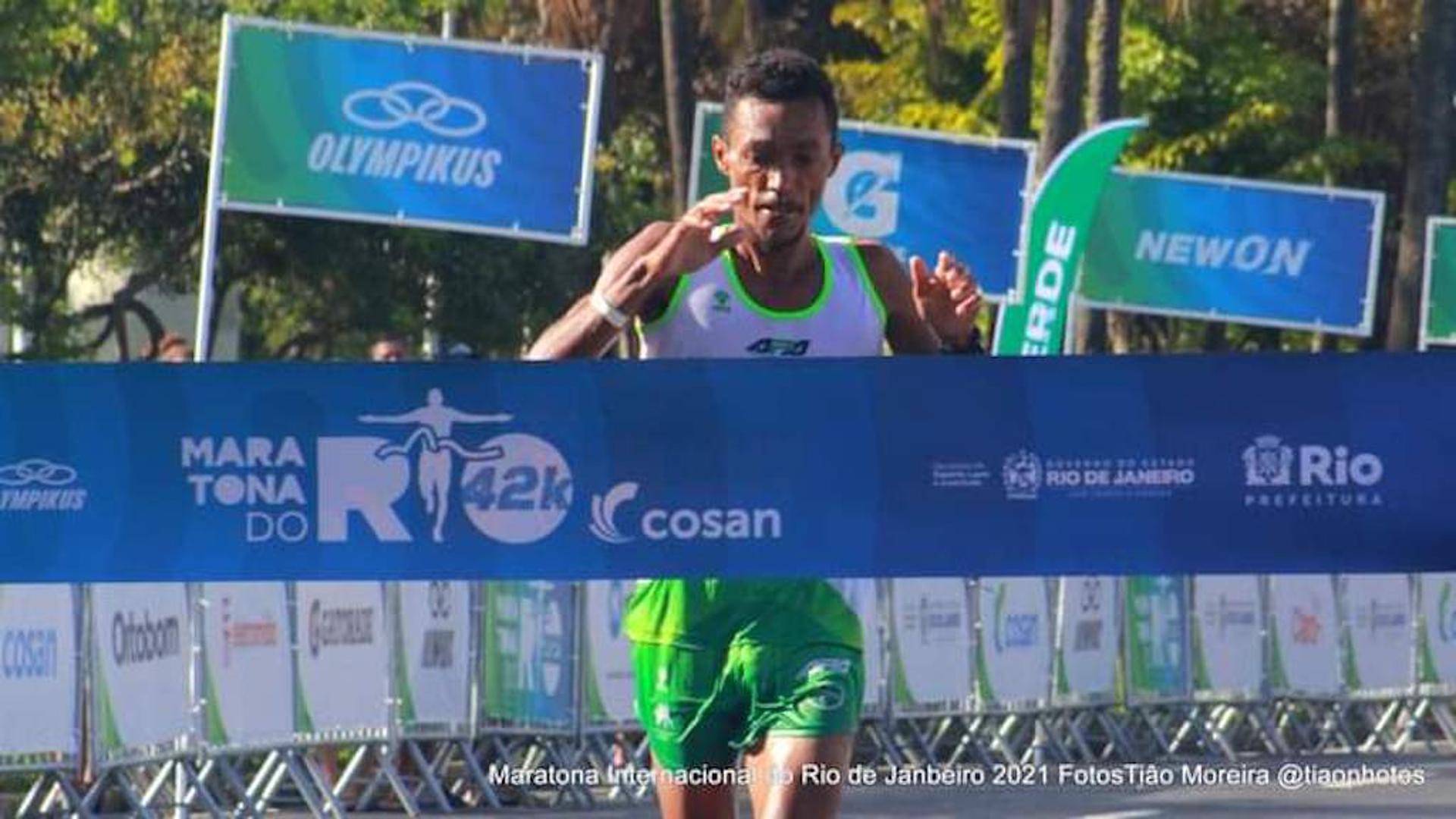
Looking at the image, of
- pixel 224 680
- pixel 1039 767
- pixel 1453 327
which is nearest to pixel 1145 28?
pixel 1453 327

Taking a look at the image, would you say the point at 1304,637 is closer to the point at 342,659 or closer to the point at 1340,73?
the point at 342,659

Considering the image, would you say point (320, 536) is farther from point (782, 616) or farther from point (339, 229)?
point (339, 229)

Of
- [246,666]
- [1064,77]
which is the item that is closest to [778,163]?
[246,666]

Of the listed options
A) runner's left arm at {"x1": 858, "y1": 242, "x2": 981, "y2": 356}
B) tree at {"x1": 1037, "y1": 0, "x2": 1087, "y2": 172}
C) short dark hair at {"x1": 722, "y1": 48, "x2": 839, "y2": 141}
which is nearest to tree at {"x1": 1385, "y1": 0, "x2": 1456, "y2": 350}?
tree at {"x1": 1037, "y1": 0, "x2": 1087, "y2": 172}

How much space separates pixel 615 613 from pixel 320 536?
848 centimetres

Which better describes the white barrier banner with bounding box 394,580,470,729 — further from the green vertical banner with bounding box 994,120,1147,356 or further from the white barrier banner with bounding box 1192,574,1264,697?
the white barrier banner with bounding box 1192,574,1264,697

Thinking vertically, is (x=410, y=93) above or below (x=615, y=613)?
above

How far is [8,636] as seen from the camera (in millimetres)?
12711

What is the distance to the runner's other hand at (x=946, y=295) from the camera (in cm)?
720

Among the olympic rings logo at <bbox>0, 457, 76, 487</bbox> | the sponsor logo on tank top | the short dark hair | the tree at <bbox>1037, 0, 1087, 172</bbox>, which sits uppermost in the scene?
the tree at <bbox>1037, 0, 1087, 172</bbox>

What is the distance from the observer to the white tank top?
7090 mm

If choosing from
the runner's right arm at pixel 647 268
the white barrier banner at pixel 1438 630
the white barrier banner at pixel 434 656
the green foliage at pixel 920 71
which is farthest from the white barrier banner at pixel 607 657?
the green foliage at pixel 920 71

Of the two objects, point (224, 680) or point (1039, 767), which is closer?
point (224, 680)

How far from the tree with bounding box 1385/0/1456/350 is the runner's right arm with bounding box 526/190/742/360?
27438mm
